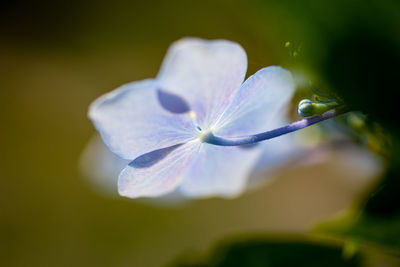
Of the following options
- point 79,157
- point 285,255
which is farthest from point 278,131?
point 79,157

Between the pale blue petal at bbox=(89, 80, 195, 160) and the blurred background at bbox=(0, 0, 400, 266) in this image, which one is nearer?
the pale blue petal at bbox=(89, 80, 195, 160)

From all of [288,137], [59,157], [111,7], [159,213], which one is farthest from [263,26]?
[111,7]

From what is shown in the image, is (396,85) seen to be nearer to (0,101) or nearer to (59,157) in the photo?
(59,157)

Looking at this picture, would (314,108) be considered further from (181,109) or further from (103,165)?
(103,165)

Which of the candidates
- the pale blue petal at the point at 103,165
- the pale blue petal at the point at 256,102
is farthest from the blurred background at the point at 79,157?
the pale blue petal at the point at 256,102

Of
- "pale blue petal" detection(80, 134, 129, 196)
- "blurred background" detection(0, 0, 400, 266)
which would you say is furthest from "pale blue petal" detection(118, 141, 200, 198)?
"blurred background" detection(0, 0, 400, 266)

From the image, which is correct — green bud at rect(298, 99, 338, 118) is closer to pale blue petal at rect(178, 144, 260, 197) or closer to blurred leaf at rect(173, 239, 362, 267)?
pale blue petal at rect(178, 144, 260, 197)
